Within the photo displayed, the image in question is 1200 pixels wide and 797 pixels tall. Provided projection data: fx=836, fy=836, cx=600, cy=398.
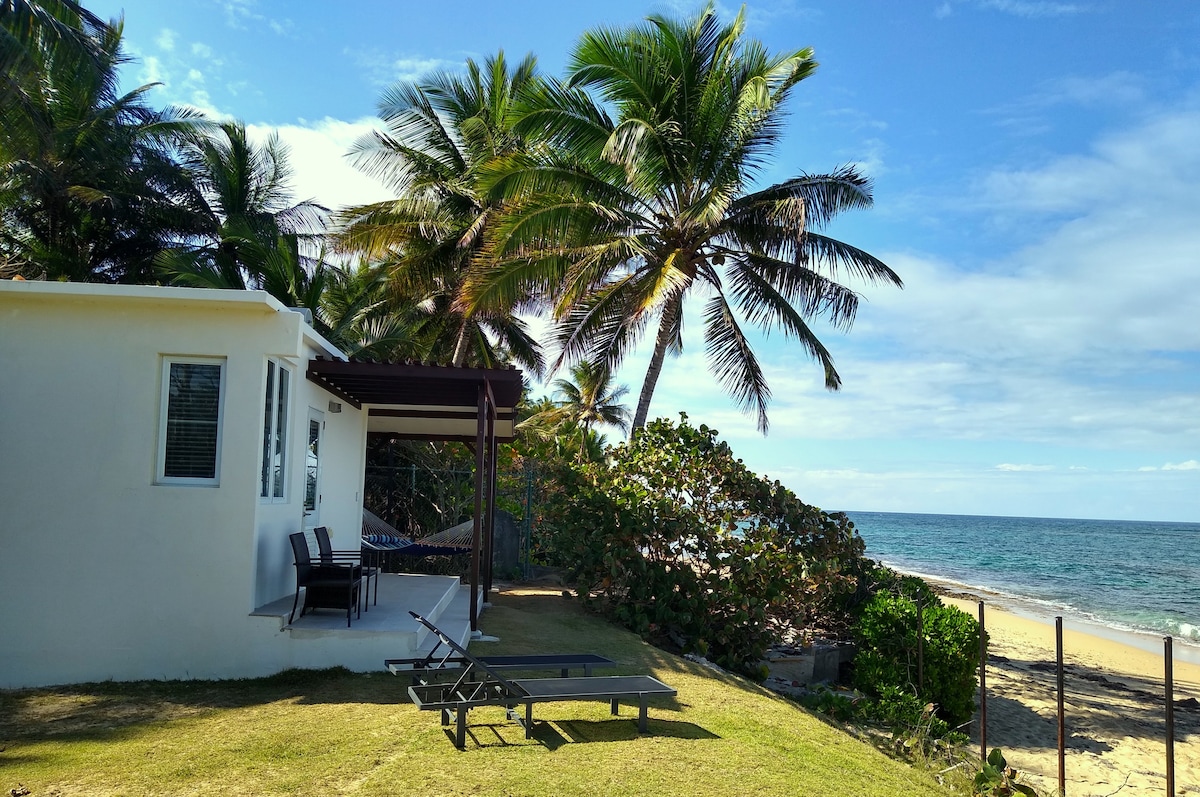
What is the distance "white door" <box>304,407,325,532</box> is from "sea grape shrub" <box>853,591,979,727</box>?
7.43 meters

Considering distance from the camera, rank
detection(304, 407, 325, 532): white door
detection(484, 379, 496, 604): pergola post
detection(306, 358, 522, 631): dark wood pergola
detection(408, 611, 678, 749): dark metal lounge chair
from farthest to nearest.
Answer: detection(484, 379, 496, 604): pergola post < detection(304, 407, 325, 532): white door < detection(306, 358, 522, 631): dark wood pergola < detection(408, 611, 678, 749): dark metal lounge chair

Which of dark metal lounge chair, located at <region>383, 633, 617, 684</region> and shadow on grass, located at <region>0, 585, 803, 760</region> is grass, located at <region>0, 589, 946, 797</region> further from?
dark metal lounge chair, located at <region>383, 633, 617, 684</region>

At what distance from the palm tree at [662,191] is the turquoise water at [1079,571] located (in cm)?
1720

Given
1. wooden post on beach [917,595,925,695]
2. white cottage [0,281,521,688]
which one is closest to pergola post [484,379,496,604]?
white cottage [0,281,521,688]

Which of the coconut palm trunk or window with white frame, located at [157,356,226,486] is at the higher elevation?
the coconut palm trunk

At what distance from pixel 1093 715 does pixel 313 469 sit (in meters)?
11.8

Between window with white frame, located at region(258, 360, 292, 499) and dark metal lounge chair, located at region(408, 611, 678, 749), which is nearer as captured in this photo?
dark metal lounge chair, located at region(408, 611, 678, 749)

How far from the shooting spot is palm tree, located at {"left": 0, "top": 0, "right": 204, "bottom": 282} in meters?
19.8

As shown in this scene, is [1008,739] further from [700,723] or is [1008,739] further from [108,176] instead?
[108,176]

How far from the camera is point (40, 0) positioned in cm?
1200

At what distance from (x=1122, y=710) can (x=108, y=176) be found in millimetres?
24464

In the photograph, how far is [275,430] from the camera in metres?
8.77

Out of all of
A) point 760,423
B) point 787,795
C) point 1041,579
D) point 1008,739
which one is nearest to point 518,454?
point 760,423

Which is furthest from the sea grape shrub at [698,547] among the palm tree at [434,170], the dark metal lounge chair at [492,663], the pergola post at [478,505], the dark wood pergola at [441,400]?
the palm tree at [434,170]
